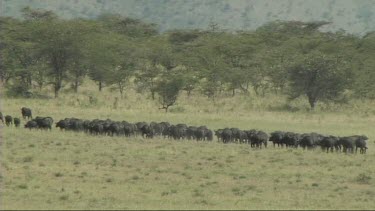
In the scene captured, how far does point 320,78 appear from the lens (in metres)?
62.0

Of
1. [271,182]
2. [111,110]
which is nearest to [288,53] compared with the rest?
[111,110]

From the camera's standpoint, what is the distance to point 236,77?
66438mm

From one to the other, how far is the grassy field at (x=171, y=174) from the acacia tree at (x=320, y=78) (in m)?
16.9

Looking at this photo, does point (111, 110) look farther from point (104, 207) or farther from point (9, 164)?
point (104, 207)

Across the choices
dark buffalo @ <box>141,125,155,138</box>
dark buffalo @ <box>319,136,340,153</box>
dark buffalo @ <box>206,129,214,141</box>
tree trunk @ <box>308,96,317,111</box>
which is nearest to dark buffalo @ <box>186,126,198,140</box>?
dark buffalo @ <box>206,129,214,141</box>

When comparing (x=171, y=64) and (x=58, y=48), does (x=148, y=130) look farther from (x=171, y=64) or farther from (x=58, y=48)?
(x=171, y=64)

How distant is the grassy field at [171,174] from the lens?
19.6m

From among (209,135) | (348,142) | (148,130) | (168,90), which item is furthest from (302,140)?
(168,90)

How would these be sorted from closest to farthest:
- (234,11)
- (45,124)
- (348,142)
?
1. (348,142)
2. (45,124)
3. (234,11)

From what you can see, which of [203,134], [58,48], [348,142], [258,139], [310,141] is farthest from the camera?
[58,48]

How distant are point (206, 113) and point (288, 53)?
2438 centimetres

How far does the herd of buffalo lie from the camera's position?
33.2 m

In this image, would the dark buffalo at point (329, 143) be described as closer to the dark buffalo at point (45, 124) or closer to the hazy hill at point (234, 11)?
the dark buffalo at point (45, 124)

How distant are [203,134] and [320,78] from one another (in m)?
27.6
